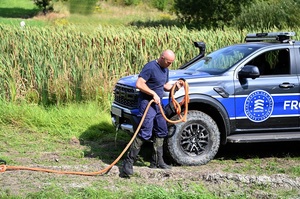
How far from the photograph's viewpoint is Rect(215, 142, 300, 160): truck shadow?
8.38 m

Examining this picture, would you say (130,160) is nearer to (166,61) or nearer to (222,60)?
(166,61)

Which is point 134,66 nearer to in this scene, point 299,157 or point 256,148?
point 256,148

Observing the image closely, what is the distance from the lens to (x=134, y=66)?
12.4m

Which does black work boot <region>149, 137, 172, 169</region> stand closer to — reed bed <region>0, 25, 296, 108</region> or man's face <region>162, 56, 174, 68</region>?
man's face <region>162, 56, 174, 68</region>

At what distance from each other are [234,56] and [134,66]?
4.69 metres

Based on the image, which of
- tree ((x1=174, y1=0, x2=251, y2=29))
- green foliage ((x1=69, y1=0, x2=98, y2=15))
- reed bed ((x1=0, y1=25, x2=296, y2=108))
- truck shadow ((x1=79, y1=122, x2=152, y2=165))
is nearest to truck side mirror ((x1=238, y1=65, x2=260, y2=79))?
truck shadow ((x1=79, y1=122, x2=152, y2=165))

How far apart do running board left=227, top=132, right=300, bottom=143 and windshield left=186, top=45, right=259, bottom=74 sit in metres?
1.04

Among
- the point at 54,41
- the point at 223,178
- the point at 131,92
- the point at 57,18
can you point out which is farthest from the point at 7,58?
the point at 223,178

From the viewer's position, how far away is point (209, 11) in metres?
36.5

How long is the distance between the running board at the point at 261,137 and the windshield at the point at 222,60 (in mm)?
1039

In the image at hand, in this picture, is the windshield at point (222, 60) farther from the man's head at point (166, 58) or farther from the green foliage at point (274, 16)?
the green foliage at point (274, 16)

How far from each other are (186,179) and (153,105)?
1.13 m

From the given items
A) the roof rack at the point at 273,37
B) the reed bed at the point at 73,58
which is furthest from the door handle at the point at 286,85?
the reed bed at the point at 73,58

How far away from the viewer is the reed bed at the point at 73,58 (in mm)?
11227
